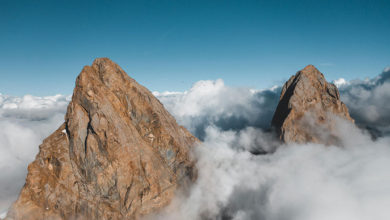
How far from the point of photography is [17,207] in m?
43.9

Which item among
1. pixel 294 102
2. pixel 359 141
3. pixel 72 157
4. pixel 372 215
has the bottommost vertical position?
pixel 372 215

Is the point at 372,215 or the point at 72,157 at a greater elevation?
the point at 72,157

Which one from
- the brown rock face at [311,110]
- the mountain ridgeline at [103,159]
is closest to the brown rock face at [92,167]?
the mountain ridgeline at [103,159]

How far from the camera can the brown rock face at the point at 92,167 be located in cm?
4559

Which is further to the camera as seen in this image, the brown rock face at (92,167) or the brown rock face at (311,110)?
the brown rock face at (311,110)

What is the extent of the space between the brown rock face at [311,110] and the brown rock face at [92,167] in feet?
241

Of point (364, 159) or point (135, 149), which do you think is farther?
point (364, 159)

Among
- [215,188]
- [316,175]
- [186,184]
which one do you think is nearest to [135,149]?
[186,184]

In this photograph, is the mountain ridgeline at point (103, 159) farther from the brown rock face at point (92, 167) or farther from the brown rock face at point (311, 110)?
the brown rock face at point (311, 110)

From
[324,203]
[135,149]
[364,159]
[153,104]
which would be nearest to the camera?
[135,149]

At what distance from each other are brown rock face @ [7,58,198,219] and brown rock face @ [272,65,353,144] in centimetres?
7341

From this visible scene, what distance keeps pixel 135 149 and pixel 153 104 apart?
14.2 m

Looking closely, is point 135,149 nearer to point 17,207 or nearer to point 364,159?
point 17,207

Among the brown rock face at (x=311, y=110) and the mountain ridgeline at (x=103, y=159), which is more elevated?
the brown rock face at (x=311, y=110)
